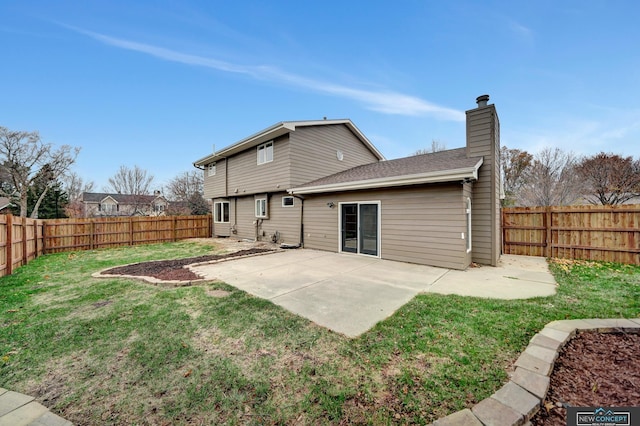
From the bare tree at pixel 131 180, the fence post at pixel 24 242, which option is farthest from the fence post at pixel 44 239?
the bare tree at pixel 131 180

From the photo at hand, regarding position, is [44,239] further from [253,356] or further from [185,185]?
[185,185]

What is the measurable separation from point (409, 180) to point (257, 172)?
7.82 meters

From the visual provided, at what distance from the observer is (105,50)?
418 inches

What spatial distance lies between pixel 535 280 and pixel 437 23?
9.55m

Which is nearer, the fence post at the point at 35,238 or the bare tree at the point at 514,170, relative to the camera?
the fence post at the point at 35,238

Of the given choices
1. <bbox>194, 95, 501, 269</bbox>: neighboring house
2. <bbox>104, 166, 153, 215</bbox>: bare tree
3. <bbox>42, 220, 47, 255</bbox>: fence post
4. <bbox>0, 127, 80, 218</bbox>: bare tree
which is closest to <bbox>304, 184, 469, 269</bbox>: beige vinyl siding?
<bbox>194, 95, 501, 269</bbox>: neighboring house

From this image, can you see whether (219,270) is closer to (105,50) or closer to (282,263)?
(282,263)

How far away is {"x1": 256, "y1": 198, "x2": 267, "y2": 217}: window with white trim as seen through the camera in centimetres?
1236

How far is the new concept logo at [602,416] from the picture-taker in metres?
1.75

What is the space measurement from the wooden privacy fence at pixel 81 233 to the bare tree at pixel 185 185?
13047 millimetres

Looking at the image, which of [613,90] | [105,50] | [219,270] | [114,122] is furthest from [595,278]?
[114,122]

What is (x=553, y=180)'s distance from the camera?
1731 cm

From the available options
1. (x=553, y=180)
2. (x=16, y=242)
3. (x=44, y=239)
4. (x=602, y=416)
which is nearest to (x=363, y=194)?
(x=602, y=416)

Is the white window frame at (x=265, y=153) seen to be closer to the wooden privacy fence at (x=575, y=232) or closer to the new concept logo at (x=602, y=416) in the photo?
the wooden privacy fence at (x=575, y=232)
